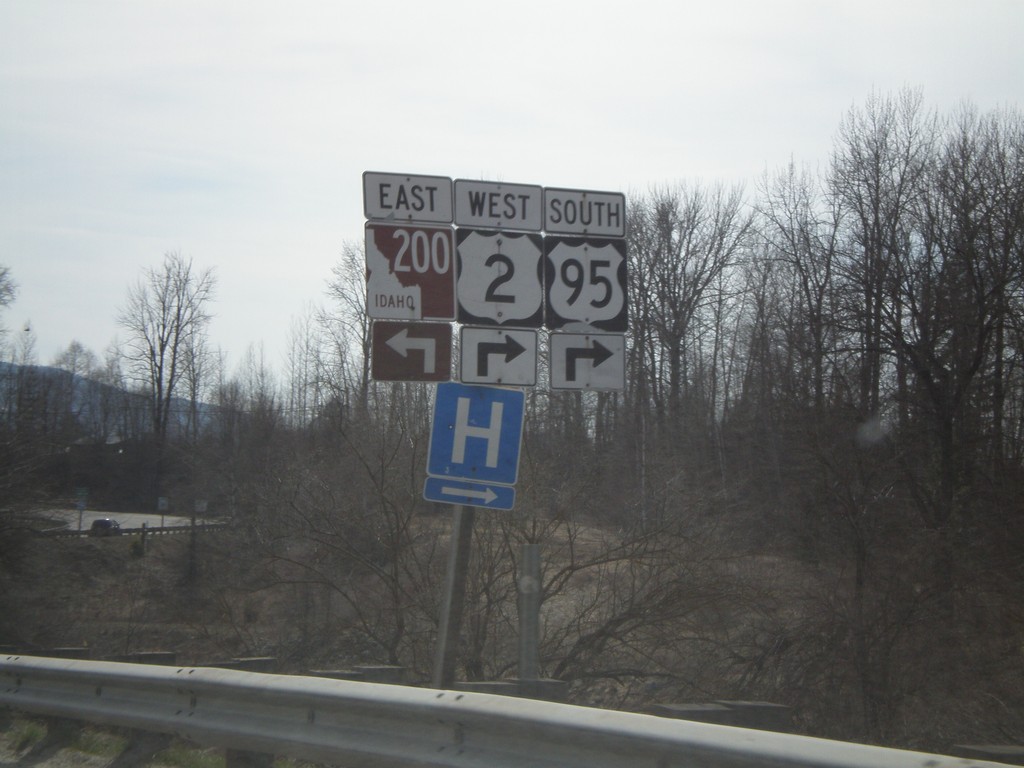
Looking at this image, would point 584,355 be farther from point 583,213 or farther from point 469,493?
point 469,493

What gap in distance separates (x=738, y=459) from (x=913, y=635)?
16078 millimetres

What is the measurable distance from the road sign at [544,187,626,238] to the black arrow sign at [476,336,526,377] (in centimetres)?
80

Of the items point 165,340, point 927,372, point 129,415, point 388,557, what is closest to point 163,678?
point 388,557

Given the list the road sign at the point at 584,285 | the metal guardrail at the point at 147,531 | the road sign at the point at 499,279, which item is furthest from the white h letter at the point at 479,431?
the metal guardrail at the point at 147,531

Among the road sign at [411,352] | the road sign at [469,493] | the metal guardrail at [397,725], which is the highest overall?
the road sign at [411,352]

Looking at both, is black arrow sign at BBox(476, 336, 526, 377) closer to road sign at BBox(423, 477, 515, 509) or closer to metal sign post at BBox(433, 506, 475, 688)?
road sign at BBox(423, 477, 515, 509)

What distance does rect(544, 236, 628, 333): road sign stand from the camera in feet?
20.1

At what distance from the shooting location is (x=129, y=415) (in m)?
71.7

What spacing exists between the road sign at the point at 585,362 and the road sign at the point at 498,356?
0.51 ft

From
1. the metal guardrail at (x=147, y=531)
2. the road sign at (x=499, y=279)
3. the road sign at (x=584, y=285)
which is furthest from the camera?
the metal guardrail at (x=147, y=531)

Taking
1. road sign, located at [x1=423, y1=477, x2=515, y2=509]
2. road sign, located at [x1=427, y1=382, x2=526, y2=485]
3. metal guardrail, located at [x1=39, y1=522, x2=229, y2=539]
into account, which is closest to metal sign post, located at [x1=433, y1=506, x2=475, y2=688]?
road sign, located at [x1=423, y1=477, x2=515, y2=509]

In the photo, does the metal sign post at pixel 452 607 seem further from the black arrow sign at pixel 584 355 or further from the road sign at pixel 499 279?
the road sign at pixel 499 279

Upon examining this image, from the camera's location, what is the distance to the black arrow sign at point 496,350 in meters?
5.95

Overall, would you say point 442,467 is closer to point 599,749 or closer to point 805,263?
point 599,749
